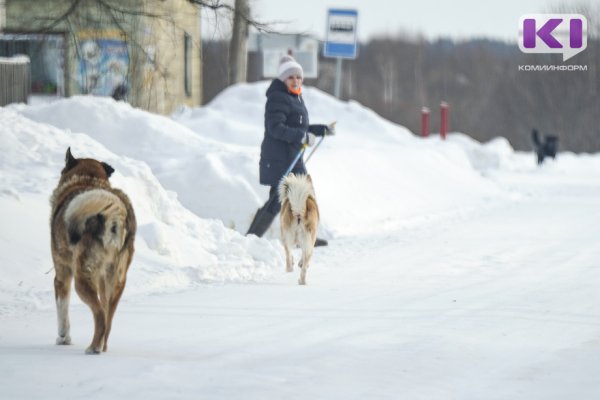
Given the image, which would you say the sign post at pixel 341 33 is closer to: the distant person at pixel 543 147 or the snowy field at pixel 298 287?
the snowy field at pixel 298 287

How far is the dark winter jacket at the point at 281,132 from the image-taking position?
11.8 m

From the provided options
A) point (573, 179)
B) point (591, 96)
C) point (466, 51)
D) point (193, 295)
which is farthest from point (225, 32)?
point (466, 51)

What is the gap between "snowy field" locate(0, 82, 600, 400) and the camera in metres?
6.02

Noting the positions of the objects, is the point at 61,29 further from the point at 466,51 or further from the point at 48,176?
the point at 466,51

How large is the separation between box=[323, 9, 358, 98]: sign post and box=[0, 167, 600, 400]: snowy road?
416 inches

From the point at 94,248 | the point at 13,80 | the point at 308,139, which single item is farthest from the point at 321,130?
the point at 13,80

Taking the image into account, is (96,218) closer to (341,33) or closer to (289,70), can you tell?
(289,70)

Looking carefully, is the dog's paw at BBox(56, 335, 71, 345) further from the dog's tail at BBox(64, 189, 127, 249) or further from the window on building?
the window on building

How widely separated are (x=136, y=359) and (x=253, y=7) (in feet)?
35.8

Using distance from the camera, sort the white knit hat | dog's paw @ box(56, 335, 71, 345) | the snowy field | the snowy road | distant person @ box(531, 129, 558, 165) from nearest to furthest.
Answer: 1. the snowy road
2. the snowy field
3. dog's paw @ box(56, 335, 71, 345)
4. the white knit hat
5. distant person @ box(531, 129, 558, 165)

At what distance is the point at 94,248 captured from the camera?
6375mm

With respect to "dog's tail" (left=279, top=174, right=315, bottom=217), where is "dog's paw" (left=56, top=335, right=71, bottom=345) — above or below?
below

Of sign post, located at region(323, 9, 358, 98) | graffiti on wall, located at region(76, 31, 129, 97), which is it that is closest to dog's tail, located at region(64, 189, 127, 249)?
graffiti on wall, located at region(76, 31, 129, 97)

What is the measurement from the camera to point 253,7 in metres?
16.6
